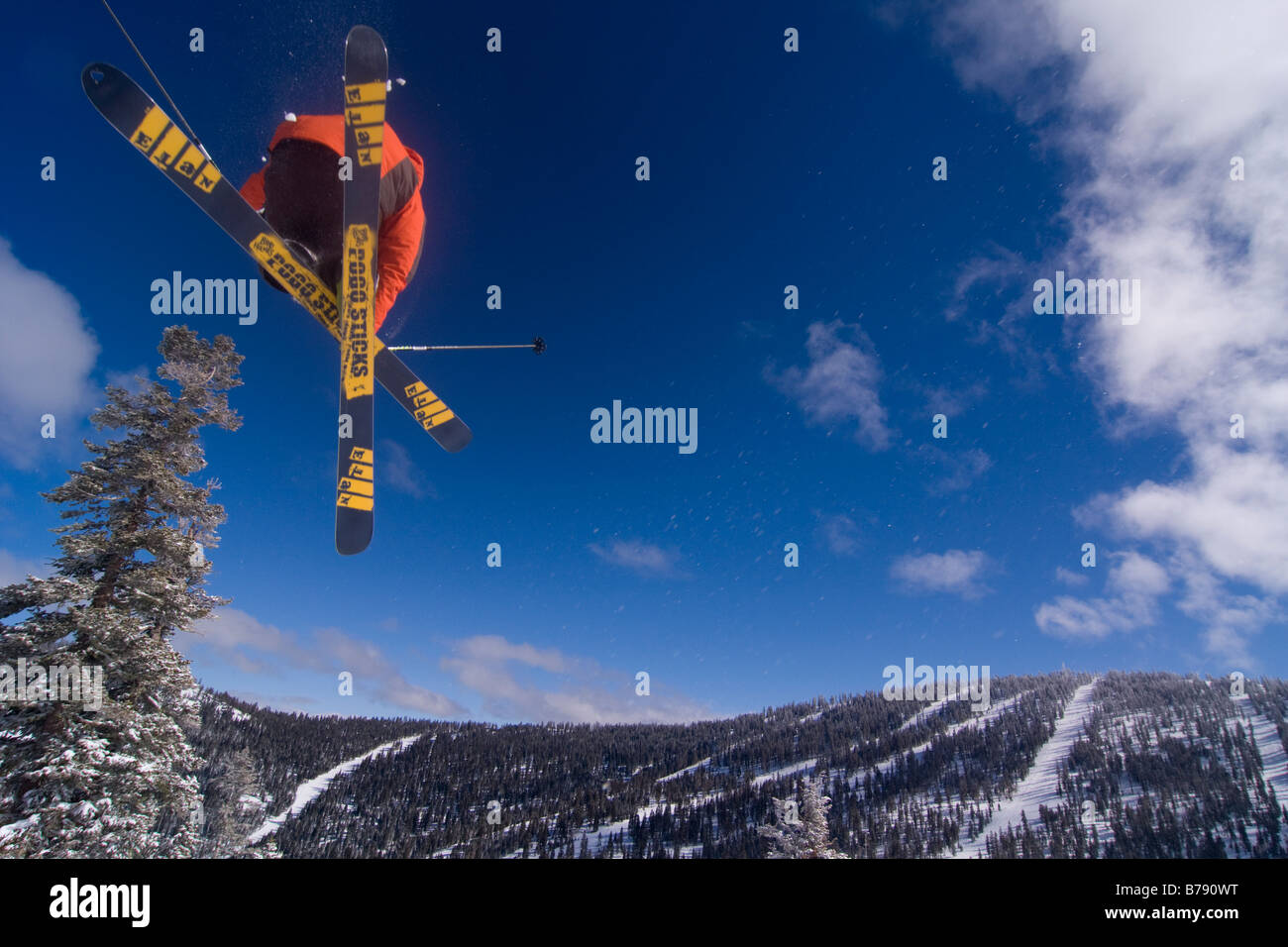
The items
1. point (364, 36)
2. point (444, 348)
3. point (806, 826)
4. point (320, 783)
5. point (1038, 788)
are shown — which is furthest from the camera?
point (320, 783)

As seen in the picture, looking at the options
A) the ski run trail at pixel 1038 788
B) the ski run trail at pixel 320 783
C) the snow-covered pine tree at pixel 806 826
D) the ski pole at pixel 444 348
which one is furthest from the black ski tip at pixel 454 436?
the ski run trail at pixel 1038 788

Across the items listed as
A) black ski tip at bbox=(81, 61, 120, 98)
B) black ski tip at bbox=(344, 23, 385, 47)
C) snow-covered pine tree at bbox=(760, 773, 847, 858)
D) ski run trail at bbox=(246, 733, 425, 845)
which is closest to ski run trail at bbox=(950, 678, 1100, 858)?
snow-covered pine tree at bbox=(760, 773, 847, 858)

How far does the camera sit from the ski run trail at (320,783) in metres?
114

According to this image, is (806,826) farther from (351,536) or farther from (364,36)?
(364,36)

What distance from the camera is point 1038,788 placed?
13962 cm

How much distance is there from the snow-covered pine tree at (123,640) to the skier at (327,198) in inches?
265

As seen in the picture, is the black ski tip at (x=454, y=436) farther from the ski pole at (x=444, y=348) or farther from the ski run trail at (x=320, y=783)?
the ski run trail at (x=320, y=783)

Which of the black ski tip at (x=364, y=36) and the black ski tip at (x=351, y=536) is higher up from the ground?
the black ski tip at (x=364, y=36)

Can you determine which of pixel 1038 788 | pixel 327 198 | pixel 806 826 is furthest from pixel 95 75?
pixel 1038 788

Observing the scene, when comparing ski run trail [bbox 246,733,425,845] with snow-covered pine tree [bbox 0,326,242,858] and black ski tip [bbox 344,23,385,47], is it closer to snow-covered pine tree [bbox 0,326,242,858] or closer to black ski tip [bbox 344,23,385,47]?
snow-covered pine tree [bbox 0,326,242,858]

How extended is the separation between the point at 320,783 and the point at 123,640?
551 ft

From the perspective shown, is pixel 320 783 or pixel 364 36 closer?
pixel 364 36
